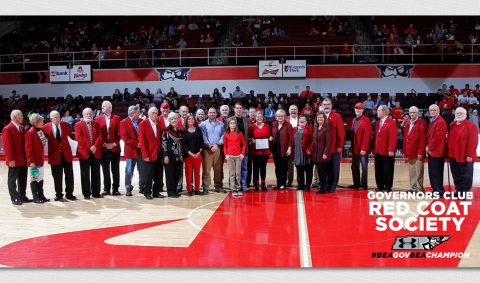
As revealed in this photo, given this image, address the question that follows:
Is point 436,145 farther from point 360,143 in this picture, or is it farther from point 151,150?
point 151,150

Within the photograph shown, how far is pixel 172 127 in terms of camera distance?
7012mm

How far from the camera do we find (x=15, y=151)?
6.48 meters

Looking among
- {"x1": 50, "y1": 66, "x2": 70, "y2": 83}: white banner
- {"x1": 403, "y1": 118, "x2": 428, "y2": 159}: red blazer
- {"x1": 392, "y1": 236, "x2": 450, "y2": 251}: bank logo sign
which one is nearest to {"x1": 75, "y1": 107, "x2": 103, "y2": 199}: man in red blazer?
{"x1": 392, "y1": 236, "x2": 450, "y2": 251}: bank logo sign

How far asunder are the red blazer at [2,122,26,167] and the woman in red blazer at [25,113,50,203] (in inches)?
3.8

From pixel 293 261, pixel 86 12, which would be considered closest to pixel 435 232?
pixel 293 261

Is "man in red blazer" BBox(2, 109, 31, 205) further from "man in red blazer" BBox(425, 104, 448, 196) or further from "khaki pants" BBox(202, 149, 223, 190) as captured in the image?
"man in red blazer" BBox(425, 104, 448, 196)

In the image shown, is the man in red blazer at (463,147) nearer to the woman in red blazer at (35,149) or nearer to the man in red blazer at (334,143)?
the man in red blazer at (334,143)

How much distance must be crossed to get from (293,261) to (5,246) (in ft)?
9.10

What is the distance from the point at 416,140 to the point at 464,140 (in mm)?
751

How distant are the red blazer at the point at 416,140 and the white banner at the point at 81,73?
804 centimetres

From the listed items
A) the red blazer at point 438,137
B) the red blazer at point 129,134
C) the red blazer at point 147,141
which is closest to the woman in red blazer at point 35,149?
the red blazer at point 129,134

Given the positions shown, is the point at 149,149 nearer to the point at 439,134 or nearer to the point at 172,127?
the point at 172,127

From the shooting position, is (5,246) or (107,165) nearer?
(5,246)

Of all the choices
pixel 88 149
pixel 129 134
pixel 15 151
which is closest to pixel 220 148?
pixel 129 134
